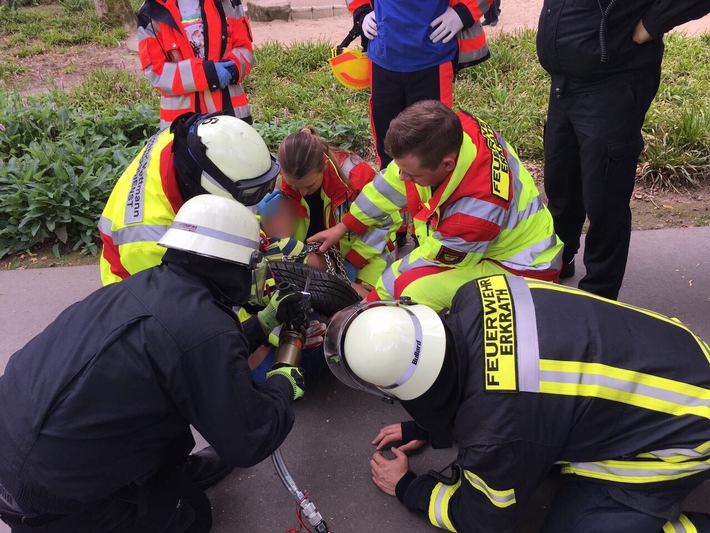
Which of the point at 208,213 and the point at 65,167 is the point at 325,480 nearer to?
the point at 208,213

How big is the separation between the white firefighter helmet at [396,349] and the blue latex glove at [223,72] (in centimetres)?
247

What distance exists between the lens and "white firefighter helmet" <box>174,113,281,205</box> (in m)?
2.24

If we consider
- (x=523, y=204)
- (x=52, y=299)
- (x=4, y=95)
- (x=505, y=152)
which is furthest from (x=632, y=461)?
(x=4, y=95)

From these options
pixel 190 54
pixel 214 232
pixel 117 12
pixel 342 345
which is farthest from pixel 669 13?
pixel 117 12

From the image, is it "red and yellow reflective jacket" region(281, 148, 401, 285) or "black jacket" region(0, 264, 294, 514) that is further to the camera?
"red and yellow reflective jacket" region(281, 148, 401, 285)

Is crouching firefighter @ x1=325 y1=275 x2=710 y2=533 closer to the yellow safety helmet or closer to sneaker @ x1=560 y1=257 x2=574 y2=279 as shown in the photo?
sneaker @ x1=560 y1=257 x2=574 y2=279

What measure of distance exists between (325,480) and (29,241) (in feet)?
10.2

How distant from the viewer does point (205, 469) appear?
253 cm

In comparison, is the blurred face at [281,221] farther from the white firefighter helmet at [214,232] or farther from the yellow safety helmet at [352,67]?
the white firefighter helmet at [214,232]

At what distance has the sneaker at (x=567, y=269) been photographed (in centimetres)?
354

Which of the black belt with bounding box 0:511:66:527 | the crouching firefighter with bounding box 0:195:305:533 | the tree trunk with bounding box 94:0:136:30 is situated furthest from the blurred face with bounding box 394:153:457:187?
the tree trunk with bounding box 94:0:136:30

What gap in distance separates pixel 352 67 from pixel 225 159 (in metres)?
1.99

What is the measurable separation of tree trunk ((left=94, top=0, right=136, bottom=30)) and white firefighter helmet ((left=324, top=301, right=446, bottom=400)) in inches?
390

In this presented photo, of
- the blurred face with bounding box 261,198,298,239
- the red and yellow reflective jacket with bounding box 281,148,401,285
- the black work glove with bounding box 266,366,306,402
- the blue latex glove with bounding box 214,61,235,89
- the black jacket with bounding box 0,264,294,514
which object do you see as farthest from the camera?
the blue latex glove with bounding box 214,61,235,89
